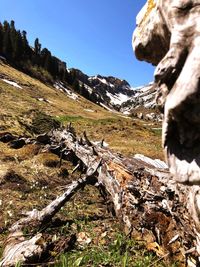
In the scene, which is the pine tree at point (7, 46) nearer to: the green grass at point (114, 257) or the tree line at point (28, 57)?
the tree line at point (28, 57)

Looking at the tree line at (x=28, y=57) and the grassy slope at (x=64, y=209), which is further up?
the tree line at (x=28, y=57)

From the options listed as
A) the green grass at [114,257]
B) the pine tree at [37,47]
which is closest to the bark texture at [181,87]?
the green grass at [114,257]

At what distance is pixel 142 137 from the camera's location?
41531 millimetres

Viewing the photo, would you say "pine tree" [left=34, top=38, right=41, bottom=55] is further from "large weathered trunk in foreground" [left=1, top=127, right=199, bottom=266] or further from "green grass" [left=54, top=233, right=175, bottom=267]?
"green grass" [left=54, top=233, right=175, bottom=267]

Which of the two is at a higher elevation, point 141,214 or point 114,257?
point 141,214

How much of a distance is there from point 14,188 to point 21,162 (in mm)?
5274

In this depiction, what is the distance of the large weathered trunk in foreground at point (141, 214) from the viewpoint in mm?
7843

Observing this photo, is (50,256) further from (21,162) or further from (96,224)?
(21,162)

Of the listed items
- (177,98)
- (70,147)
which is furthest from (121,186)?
(70,147)

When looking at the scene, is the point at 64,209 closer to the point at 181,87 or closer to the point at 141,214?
the point at 141,214

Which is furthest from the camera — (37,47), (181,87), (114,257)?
(37,47)

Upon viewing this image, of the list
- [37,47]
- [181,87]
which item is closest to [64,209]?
[181,87]

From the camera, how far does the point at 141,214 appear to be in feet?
32.5

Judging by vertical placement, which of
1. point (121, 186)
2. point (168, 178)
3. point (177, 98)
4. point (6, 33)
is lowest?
point (121, 186)
